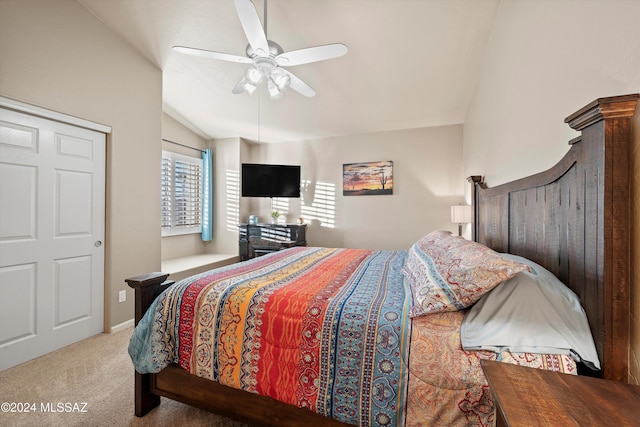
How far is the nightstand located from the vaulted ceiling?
108 inches

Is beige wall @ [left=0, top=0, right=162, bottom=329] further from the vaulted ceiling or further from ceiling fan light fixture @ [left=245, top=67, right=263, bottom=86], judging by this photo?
ceiling fan light fixture @ [left=245, top=67, right=263, bottom=86]

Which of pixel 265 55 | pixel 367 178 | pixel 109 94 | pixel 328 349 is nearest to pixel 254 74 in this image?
pixel 265 55

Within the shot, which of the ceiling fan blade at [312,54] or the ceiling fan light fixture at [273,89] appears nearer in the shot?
the ceiling fan blade at [312,54]

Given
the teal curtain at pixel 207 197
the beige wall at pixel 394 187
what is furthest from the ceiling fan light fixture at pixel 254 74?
the teal curtain at pixel 207 197

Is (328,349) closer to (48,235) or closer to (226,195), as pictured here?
(48,235)

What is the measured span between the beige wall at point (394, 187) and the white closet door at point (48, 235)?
103 inches

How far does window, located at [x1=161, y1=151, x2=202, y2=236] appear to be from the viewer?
4301 millimetres

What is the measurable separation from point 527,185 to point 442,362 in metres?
1.27

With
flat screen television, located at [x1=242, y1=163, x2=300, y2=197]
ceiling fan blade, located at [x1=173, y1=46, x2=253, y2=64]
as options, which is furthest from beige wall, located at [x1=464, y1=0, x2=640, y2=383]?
flat screen television, located at [x1=242, y1=163, x2=300, y2=197]

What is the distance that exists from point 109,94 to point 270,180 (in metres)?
2.18

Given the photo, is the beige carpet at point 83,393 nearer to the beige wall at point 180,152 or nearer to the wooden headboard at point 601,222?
the wooden headboard at point 601,222

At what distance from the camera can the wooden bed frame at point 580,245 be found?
0.93 metres

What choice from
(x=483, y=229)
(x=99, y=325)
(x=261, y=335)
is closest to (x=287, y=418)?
(x=261, y=335)

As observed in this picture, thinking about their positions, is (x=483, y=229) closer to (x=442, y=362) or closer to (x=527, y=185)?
(x=527, y=185)
